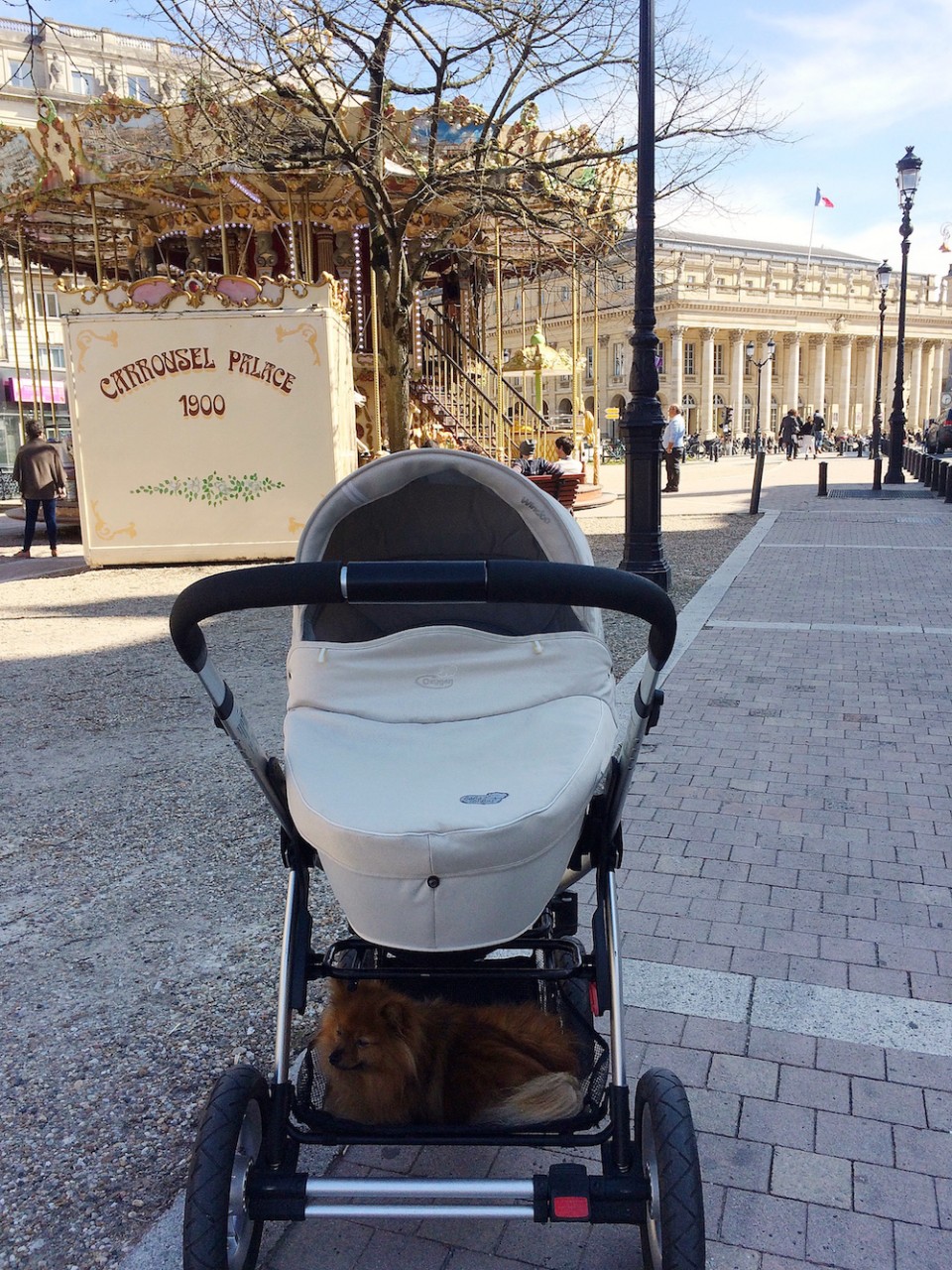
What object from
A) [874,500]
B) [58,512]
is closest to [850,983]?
[58,512]

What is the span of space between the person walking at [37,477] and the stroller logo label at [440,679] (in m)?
13.2

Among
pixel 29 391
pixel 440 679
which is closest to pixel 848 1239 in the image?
pixel 440 679

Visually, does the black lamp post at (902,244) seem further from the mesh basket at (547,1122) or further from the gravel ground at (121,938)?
the mesh basket at (547,1122)

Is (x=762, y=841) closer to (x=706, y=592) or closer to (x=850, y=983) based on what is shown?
(x=850, y=983)

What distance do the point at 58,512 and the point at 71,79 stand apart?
5216 centimetres

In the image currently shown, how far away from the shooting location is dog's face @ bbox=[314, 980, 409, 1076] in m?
1.95

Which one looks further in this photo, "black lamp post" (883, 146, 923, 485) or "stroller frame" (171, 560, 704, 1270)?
"black lamp post" (883, 146, 923, 485)

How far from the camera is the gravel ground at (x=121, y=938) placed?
235 centimetres

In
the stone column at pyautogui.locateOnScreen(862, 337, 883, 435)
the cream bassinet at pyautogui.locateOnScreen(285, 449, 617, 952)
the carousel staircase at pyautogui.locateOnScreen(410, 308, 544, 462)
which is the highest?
the stone column at pyautogui.locateOnScreen(862, 337, 883, 435)

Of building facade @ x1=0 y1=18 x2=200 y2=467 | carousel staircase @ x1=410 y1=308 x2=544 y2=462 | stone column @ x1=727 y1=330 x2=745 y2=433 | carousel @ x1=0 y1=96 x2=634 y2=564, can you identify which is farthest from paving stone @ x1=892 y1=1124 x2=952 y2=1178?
stone column @ x1=727 y1=330 x2=745 y2=433

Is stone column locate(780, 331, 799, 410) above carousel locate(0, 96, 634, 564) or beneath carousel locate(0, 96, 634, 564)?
above

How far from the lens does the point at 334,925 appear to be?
11.3 feet

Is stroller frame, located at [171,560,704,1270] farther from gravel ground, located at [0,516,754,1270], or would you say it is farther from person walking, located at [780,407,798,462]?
person walking, located at [780,407,798,462]

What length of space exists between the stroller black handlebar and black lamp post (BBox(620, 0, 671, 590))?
7554 millimetres
